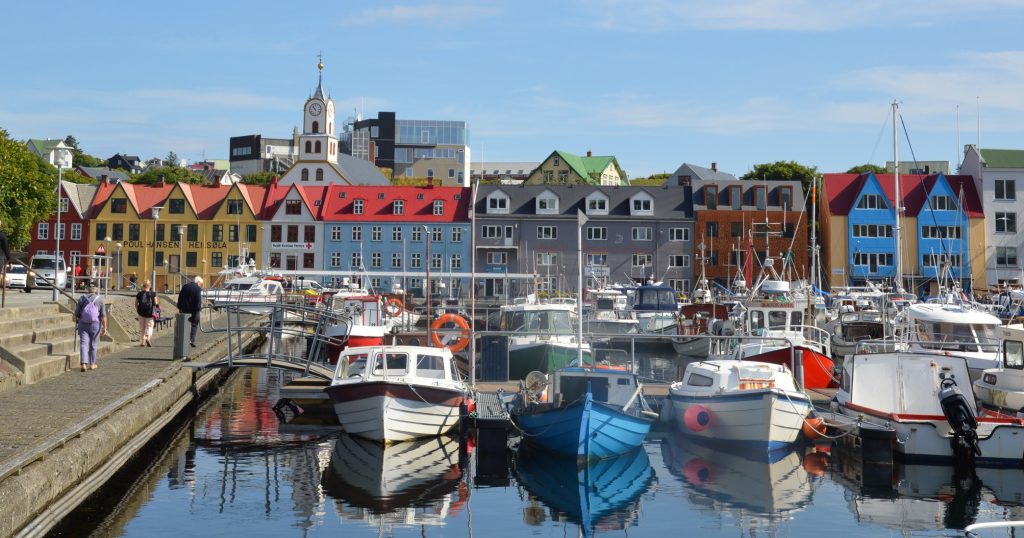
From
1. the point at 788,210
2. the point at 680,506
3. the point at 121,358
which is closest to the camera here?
the point at 680,506

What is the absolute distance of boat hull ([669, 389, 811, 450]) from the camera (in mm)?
23094

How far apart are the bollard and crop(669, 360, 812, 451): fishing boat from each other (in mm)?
14643

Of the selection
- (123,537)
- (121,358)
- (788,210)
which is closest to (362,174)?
(788,210)

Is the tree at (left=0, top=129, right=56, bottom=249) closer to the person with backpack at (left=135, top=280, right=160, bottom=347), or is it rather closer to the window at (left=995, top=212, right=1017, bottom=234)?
the person with backpack at (left=135, top=280, right=160, bottom=347)

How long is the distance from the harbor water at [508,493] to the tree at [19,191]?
42425 millimetres

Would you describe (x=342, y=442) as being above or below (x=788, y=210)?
below

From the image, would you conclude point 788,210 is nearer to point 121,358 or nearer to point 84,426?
point 121,358

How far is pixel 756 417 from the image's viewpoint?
76.2 ft

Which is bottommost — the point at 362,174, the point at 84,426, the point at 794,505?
the point at 794,505

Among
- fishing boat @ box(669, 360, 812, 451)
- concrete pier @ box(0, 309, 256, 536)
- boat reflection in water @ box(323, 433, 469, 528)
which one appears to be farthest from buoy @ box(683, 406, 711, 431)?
concrete pier @ box(0, 309, 256, 536)

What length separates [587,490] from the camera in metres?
20.0

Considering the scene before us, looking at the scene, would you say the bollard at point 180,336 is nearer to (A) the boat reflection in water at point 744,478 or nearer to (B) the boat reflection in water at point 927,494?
(A) the boat reflection in water at point 744,478

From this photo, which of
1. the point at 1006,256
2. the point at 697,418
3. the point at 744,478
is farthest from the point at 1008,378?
the point at 1006,256

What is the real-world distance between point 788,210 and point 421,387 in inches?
2451
